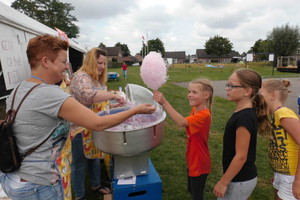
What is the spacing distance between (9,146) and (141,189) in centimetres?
126

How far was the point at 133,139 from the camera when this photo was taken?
1.49 m

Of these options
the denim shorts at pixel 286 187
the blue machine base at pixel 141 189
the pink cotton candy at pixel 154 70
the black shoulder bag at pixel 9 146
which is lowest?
the blue machine base at pixel 141 189

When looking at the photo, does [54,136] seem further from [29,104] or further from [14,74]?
[14,74]

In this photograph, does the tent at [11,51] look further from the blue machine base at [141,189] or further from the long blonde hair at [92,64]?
the blue machine base at [141,189]

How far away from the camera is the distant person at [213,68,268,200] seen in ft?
4.58

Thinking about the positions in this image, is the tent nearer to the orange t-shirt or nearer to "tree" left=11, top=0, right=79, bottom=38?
the orange t-shirt

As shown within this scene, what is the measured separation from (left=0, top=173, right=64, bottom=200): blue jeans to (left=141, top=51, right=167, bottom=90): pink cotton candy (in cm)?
102

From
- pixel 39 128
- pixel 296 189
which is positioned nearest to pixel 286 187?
pixel 296 189

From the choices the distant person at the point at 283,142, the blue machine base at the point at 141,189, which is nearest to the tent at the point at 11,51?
the blue machine base at the point at 141,189

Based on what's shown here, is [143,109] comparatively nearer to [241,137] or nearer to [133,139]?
[133,139]

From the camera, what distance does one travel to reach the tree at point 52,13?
2961 centimetres

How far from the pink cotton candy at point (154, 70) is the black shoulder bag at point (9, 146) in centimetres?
81

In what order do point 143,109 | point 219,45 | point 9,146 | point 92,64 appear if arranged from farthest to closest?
point 219,45, point 92,64, point 143,109, point 9,146

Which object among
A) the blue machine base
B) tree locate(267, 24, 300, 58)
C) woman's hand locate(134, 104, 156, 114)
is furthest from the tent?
tree locate(267, 24, 300, 58)
